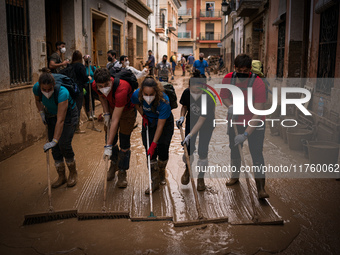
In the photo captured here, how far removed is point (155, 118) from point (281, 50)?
24.4 ft

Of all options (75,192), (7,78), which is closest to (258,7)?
(7,78)

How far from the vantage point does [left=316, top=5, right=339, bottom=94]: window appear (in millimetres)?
6570

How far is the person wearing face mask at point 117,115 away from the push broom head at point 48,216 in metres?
0.85

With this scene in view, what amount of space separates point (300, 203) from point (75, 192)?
2829mm

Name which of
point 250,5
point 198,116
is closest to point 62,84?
point 198,116

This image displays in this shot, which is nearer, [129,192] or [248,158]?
[129,192]

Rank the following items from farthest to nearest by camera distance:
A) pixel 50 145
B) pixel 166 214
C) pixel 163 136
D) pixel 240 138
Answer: pixel 163 136, pixel 50 145, pixel 240 138, pixel 166 214

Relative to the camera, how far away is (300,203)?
14.1ft

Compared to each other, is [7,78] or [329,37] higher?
[329,37]

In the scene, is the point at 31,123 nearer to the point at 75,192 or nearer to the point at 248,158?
the point at 75,192

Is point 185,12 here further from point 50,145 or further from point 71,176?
point 50,145

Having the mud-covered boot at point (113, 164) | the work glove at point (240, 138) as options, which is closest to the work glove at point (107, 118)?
the mud-covered boot at point (113, 164)

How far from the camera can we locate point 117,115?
4.48 meters

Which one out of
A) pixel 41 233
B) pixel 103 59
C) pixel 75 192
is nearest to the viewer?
pixel 41 233
